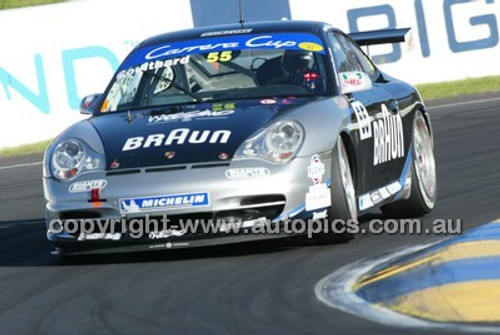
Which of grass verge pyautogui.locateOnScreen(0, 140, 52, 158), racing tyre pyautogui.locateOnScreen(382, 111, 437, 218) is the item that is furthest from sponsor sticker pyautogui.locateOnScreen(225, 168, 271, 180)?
grass verge pyautogui.locateOnScreen(0, 140, 52, 158)

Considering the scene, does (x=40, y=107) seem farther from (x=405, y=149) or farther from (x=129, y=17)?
(x=405, y=149)

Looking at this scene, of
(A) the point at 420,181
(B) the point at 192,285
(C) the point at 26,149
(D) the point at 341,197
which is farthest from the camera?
(C) the point at 26,149

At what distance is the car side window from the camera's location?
851 cm

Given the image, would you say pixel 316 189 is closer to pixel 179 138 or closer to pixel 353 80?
pixel 179 138

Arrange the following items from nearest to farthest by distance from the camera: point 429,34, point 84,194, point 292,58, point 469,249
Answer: point 469,249 < point 84,194 < point 292,58 < point 429,34

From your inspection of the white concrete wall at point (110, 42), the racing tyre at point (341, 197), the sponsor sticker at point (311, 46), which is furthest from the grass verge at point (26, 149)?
the racing tyre at point (341, 197)

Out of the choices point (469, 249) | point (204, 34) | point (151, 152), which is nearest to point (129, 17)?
point (204, 34)

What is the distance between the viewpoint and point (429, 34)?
18234 mm

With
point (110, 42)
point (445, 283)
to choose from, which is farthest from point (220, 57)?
point (110, 42)

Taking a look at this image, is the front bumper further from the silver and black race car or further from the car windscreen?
the car windscreen

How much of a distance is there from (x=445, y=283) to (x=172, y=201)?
183 centimetres

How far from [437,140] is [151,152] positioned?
21.5ft

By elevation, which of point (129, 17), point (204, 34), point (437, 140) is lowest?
point (437, 140)

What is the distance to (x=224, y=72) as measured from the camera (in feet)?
27.1
